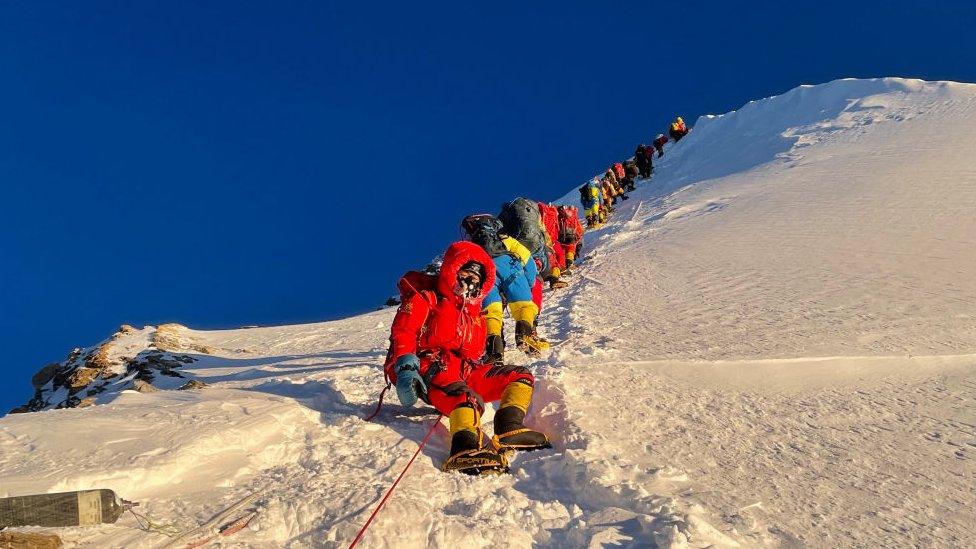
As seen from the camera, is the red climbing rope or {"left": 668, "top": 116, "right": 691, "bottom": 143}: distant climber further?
{"left": 668, "top": 116, "right": 691, "bottom": 143}: distant climber

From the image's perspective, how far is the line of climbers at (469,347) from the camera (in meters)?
3.21

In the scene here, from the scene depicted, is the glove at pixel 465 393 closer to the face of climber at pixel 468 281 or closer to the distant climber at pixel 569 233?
the face of climber at pixel 468 281

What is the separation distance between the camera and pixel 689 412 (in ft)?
11.6

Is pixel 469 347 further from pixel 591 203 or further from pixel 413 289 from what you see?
pixel 591 203

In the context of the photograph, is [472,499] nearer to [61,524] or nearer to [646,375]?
[61,524]

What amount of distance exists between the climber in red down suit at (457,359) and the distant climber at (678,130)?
1041 inches

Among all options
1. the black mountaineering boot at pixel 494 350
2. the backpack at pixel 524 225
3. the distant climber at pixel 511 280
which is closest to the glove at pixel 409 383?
the black mountaineering boot at pixel 494 350

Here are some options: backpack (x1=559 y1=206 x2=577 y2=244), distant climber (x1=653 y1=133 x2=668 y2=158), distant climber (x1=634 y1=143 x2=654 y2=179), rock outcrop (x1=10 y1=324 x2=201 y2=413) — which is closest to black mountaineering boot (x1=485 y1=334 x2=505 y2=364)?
rock outcrop (x1=10 y1=324 x2=201 y2=413)

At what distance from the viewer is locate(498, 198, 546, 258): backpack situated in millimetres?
7203

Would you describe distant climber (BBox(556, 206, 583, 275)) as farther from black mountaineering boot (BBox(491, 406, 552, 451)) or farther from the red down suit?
black mountaineering boot (BBox(491, 406, 552, 451))

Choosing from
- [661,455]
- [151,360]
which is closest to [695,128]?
[151,360]

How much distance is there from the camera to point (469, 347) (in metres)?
4.15

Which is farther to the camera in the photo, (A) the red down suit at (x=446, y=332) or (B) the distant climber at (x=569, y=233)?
(B) the distant climber at (x=569, y=233)

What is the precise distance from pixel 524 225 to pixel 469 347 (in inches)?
131
